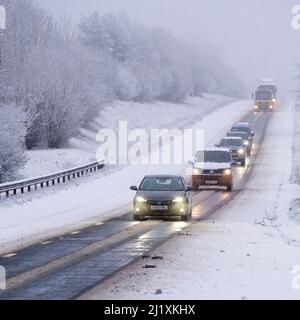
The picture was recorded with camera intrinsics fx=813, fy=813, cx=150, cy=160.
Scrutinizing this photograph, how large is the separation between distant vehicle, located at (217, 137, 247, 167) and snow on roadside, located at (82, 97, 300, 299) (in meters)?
21.2

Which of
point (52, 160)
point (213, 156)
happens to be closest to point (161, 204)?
point (213, 156)

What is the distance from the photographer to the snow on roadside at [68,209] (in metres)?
21.7

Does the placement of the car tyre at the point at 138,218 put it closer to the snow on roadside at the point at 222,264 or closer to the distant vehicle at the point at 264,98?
the snow on roadside at the point at 222,264

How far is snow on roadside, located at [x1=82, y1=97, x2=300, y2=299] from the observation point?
12.3 m

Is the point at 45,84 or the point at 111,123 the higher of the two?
the point at 45,84

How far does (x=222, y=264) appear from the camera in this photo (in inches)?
595

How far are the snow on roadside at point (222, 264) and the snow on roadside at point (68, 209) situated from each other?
3855mm

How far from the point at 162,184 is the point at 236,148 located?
943 inches

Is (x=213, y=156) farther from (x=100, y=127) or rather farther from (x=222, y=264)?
(x=100, y=127)

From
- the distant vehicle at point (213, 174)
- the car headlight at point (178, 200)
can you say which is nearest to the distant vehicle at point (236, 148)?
the distant vehicle at point (213, 174)

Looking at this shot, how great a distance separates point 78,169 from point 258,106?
6206 cm

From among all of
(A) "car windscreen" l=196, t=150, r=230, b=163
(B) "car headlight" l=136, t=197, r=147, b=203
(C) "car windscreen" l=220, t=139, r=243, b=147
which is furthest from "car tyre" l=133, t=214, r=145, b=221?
(C) "car windscreen" l=220, t=139, r=243, b=147

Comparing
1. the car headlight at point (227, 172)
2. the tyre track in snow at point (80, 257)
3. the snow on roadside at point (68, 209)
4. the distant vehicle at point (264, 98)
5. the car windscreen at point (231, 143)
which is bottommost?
the snow on roadside at point (68, 209)

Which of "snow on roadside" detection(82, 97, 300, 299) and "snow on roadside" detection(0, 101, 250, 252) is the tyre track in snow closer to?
"snow on roadside" detection(82, 97, 300, 299)
